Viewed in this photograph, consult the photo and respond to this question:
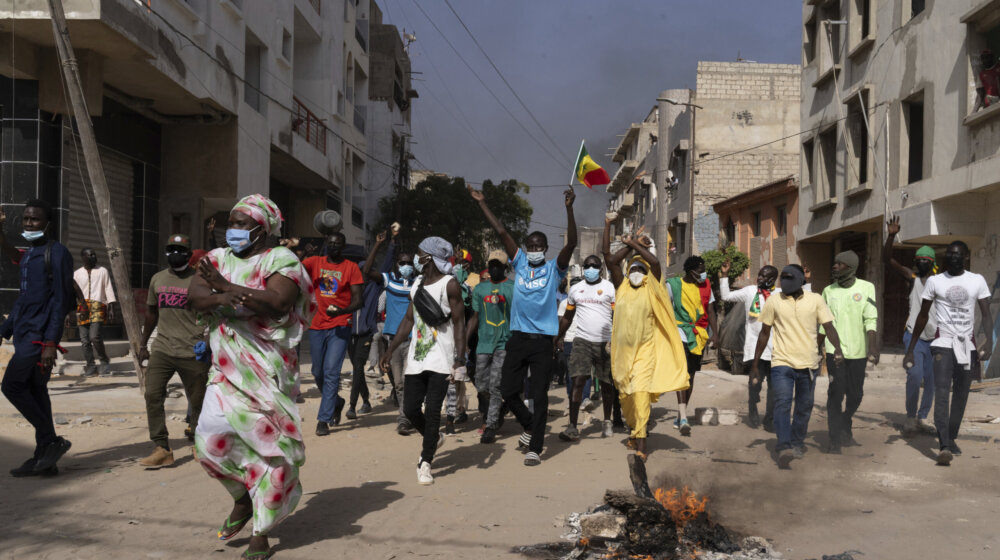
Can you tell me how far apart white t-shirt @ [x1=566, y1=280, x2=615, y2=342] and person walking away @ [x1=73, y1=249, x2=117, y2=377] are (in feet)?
23.6

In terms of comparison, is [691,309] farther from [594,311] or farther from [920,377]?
[920,377]

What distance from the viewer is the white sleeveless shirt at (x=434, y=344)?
645 cm

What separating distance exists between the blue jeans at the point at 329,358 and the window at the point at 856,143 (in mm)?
15384

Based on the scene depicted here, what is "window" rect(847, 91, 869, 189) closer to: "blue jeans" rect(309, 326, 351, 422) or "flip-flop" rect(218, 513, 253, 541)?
"blue jeans" rect(309, 326, 351, 422)

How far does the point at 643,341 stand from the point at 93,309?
8676 millimetres

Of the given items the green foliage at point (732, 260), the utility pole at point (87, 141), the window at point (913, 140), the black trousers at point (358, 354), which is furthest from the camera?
the green foliage at point (732, 260)

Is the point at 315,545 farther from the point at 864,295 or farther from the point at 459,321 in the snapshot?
the point at 864,295

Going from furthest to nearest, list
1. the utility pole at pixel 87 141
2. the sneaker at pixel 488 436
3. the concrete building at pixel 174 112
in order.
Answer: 1. the concrete building at pixel 174 112
2. the utility pole at pixel 87 141
3. the sneaker at pixel 488 436

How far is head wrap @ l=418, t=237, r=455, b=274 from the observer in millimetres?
6746

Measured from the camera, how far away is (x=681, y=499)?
16.3 feet

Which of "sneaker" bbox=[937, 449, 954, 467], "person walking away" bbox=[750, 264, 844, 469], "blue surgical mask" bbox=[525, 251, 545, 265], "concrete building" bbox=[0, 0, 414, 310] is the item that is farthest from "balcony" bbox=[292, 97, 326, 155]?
"sneaker" bbox=[937, 449, 954, 467]

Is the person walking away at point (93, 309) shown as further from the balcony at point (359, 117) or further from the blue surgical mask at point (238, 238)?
the balcony at point (359, 117)

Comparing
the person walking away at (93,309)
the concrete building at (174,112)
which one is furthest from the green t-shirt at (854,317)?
the concrete building at (174,112)

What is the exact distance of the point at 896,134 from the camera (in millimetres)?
18125
